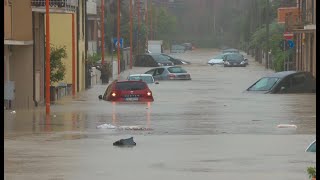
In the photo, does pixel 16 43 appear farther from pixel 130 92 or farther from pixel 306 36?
pixel 306 36

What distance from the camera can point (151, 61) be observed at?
10581 centimetres

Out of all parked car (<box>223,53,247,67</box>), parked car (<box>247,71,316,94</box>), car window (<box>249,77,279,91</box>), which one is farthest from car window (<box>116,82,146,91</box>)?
parked car (<box>223,53,247,67</box>)

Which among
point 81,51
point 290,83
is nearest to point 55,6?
point 290,83

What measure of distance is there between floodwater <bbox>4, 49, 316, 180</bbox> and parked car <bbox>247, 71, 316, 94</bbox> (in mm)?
6233

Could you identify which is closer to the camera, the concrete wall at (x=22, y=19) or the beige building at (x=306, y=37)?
the concrete wall at (x=22, y=19)

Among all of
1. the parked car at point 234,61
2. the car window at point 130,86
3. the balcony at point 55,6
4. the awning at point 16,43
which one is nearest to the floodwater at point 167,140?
the car window at point 130,86

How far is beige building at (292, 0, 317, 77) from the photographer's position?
6345cm

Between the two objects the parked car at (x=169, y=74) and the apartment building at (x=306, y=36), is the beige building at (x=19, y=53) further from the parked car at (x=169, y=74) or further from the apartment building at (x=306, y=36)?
the parked car at (x=169, y=74)

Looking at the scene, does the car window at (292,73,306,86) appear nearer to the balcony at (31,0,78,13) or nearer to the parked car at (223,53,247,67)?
the balcony at (31,0,78,13)

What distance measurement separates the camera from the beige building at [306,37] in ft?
208

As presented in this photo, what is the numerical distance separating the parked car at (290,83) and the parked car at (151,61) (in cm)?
4561

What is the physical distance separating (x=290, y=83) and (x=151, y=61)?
156 feet
